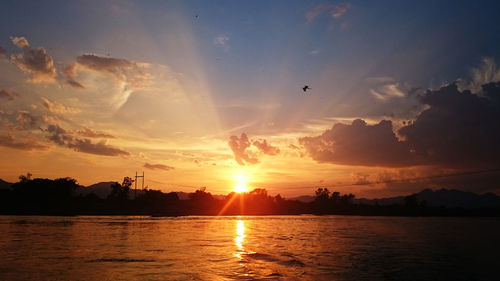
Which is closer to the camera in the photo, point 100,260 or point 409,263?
point 100,260

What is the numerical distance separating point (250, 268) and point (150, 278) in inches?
420

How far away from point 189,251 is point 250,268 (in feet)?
52.7

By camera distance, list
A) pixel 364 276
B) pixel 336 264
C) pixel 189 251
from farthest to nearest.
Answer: pixel 189 251, pixel 336 264, pixel 364 276

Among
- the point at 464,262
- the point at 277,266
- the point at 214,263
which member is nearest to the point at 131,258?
the point at 214,263

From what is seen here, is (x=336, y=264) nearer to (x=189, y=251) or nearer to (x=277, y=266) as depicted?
(x=277, y=266)

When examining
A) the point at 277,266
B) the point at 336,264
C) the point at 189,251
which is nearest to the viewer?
the point at 277,266

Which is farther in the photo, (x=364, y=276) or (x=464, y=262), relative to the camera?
(x=464, y=262)

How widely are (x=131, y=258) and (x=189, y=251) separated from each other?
10.4 meters

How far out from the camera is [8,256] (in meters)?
40.4

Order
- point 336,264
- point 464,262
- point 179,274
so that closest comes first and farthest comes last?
point 179,274
point 336,264
point 464,262

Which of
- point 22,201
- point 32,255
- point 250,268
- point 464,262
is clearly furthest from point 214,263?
point 22,201

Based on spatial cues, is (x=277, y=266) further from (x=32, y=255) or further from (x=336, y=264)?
(x=32, y=255)

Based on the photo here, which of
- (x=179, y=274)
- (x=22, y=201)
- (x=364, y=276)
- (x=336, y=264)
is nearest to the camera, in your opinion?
(x=179, y=274)

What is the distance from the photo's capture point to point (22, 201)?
617 ft
